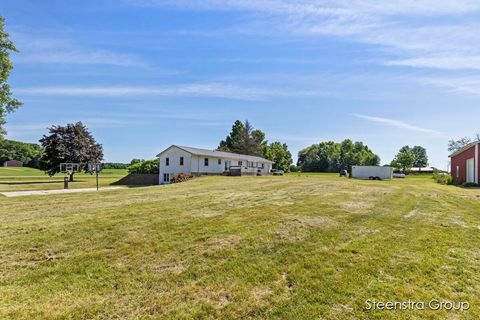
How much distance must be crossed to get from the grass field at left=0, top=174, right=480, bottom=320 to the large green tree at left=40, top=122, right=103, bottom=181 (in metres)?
29.5

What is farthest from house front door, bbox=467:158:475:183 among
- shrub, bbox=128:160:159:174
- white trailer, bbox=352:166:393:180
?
shrub, bbox=128:160:159:174

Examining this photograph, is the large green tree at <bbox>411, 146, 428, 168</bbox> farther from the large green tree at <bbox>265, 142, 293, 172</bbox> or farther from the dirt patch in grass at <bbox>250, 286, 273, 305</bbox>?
the dirt patch in grass at <bbox>250, 286, 273, 305</bbox>

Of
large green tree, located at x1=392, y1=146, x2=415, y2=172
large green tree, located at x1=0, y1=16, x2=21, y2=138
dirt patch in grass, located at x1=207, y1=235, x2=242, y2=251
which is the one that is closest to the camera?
dirt patch in grass, located at x1=207, y1=235, x2=242, y2=251

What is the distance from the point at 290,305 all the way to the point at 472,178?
A: 28.3m

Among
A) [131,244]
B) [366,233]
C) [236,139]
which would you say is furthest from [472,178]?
[236,139]

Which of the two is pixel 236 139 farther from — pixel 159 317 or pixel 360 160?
pixel 159 317

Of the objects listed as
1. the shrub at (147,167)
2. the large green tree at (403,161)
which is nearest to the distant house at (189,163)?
the shrub at (147,167)

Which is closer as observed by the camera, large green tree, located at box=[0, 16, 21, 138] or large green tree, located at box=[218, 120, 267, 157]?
large green tree, located at box=[0, 16, 21, 138]

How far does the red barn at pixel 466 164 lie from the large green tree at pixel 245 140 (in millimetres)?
41117

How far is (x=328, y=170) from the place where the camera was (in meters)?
75.9

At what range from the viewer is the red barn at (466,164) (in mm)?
22984

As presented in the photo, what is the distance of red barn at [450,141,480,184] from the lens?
75.4 ft

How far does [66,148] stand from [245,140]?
40170 mm

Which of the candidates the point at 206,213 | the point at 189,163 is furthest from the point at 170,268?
the point at 189,163
